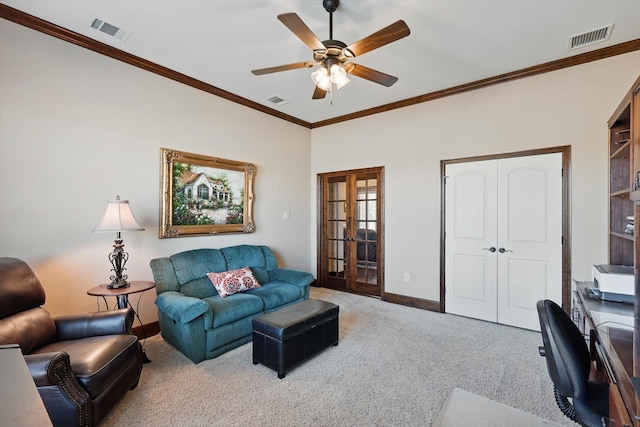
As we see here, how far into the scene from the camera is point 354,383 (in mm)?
2412

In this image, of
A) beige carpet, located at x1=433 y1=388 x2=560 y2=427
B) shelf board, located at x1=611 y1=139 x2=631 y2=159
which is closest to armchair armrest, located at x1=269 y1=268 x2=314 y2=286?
beige carpet, located at x1=433 y1=388 x2=560 y2=427

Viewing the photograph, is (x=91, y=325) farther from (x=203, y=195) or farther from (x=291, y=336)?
(x=203, y=195)

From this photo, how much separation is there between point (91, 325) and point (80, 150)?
1.70 metres

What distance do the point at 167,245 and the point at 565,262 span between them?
4534mm

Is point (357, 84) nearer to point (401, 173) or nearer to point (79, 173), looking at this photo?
point (401, 173)

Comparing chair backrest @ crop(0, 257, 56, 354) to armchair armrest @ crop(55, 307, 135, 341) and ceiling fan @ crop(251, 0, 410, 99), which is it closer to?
armchair armrest @ crop(55, 307, 135, 341)

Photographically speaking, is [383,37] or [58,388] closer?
[58,388]

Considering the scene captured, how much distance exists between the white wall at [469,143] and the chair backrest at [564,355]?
2.28 metres

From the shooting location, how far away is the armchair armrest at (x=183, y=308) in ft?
8.52

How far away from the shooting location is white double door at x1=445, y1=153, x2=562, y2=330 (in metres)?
3.38

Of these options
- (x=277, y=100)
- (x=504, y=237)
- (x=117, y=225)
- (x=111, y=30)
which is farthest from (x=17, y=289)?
(x=504, y=237)

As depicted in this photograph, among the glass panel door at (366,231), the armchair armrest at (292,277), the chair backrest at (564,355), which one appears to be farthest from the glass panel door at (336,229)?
the chair backrest at (564,355)

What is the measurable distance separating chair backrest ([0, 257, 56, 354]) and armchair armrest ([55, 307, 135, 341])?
0.20ft

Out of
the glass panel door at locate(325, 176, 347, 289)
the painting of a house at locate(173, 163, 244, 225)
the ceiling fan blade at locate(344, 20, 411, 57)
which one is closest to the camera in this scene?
the ceiling fan blade at locate(344, 20, 411, 57)
